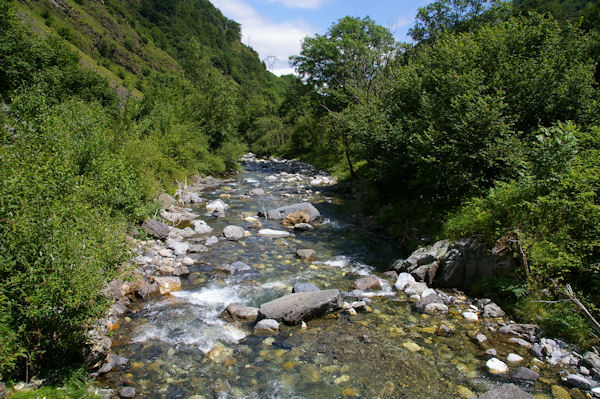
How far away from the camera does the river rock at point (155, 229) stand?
1312 cm

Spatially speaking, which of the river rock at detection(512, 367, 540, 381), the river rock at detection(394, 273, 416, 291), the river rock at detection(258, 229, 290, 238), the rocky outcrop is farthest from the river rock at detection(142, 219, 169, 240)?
the river rock at detection(512, 367, 540, 381)

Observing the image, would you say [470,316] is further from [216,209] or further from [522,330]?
[216,209]

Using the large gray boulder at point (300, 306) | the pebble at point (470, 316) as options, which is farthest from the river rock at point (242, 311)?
the pebble at point (470, 316)

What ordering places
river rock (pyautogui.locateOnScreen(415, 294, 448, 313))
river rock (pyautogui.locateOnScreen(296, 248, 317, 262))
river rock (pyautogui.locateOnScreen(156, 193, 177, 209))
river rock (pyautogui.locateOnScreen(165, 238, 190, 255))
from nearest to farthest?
river rock (pyautogui.locateOnScreen(415, 294, 448, 313)) → river rock (pyautogui.locateOnScreen(165, 238, 190, 255)) → river rock (pyautogui.locateOnScreen(296, 248, 317, 262)) → river rock (pyautogui.locateOnScreen(156, 193, 177, 209))

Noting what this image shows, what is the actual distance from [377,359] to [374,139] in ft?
41.3

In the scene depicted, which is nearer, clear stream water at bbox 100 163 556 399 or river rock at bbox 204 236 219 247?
clear stream water at bbox 100 163 556 399

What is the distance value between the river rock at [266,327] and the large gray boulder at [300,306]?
0.69ft

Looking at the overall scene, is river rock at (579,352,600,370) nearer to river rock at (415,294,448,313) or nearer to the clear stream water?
the clear stream water

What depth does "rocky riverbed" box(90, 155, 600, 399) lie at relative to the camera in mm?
6160

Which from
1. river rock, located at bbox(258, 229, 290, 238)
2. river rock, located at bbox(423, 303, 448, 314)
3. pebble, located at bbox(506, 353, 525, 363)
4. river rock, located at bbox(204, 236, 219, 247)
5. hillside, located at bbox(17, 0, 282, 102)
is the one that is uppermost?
hillside, located at bbox(17, 0, 282, 102)

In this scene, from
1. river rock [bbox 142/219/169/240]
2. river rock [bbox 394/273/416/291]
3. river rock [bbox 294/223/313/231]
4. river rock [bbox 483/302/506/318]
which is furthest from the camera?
river rock [bbox 294/223/313/231]

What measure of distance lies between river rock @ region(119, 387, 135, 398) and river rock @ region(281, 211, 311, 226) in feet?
39.4

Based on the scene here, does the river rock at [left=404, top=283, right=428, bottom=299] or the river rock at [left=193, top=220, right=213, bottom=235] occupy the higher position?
the river rock at [left=404, top=283, right=428, bottom=299]

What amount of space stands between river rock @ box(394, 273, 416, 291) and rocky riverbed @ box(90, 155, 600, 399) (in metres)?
0.08
